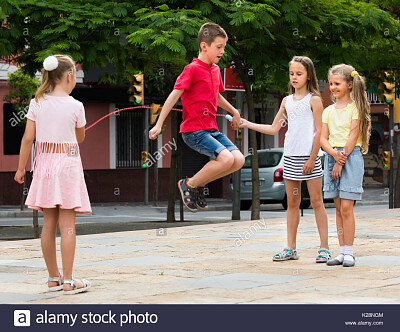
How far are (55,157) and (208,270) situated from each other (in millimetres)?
1949

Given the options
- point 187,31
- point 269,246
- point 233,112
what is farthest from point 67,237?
point 187,31

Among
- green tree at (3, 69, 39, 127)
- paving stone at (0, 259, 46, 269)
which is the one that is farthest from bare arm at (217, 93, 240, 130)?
green tree at (3, 69, 39, 127)

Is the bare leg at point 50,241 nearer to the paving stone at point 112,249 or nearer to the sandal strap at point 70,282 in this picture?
the sandal strap at point 70,282

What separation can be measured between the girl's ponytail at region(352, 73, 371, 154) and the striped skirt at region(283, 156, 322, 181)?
50cm

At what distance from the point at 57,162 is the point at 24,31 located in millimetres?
8273

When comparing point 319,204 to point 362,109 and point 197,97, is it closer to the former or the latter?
point 362,109

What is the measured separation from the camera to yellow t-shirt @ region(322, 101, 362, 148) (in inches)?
333

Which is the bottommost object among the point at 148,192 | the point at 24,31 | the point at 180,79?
the point at 148,192

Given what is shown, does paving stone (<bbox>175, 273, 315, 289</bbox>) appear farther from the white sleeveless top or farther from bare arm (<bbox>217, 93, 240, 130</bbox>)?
the white sleeveless top

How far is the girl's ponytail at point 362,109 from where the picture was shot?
8383 mm

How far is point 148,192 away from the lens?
29.7m
